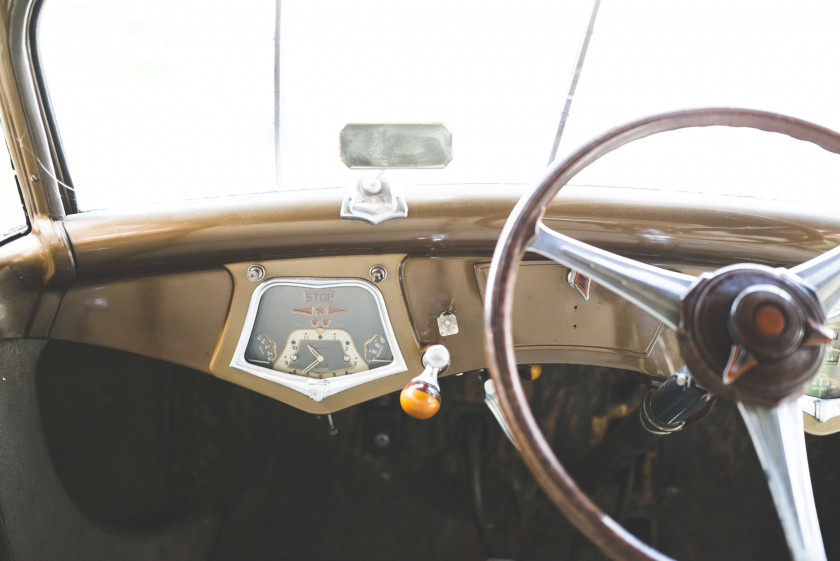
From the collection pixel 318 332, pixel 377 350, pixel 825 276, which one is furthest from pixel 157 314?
pixel 825 276

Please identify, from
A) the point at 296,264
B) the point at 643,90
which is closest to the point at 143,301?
the point at 296,264

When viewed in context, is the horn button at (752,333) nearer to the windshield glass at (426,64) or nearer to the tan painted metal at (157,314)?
the tan painted metal at (157,314)

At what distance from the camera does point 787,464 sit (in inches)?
28.3

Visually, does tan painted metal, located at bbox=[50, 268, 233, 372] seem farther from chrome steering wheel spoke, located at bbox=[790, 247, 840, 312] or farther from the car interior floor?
chrome steering wheel spoke, located at bbox=[790, 247, 840, 312]

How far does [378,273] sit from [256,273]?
0.89ft

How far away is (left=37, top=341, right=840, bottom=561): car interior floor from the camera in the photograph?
1566mm

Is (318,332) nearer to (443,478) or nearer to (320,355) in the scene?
(320,355)

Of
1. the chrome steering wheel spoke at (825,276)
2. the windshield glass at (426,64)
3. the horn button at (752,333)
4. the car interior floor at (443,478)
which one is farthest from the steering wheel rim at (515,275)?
the windshield glass at (426,64)

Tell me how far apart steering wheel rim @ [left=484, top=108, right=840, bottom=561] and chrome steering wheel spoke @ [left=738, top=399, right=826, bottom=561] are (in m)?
0.20

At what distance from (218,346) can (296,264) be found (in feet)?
0.86

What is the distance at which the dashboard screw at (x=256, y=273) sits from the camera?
1.20m

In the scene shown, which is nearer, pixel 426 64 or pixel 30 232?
pixel 30 232

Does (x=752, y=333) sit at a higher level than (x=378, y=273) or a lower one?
higher

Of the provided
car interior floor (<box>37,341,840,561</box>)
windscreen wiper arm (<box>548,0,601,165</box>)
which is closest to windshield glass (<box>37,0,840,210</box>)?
windscreen wiper arm (<box>548,0,601,165</box>)
